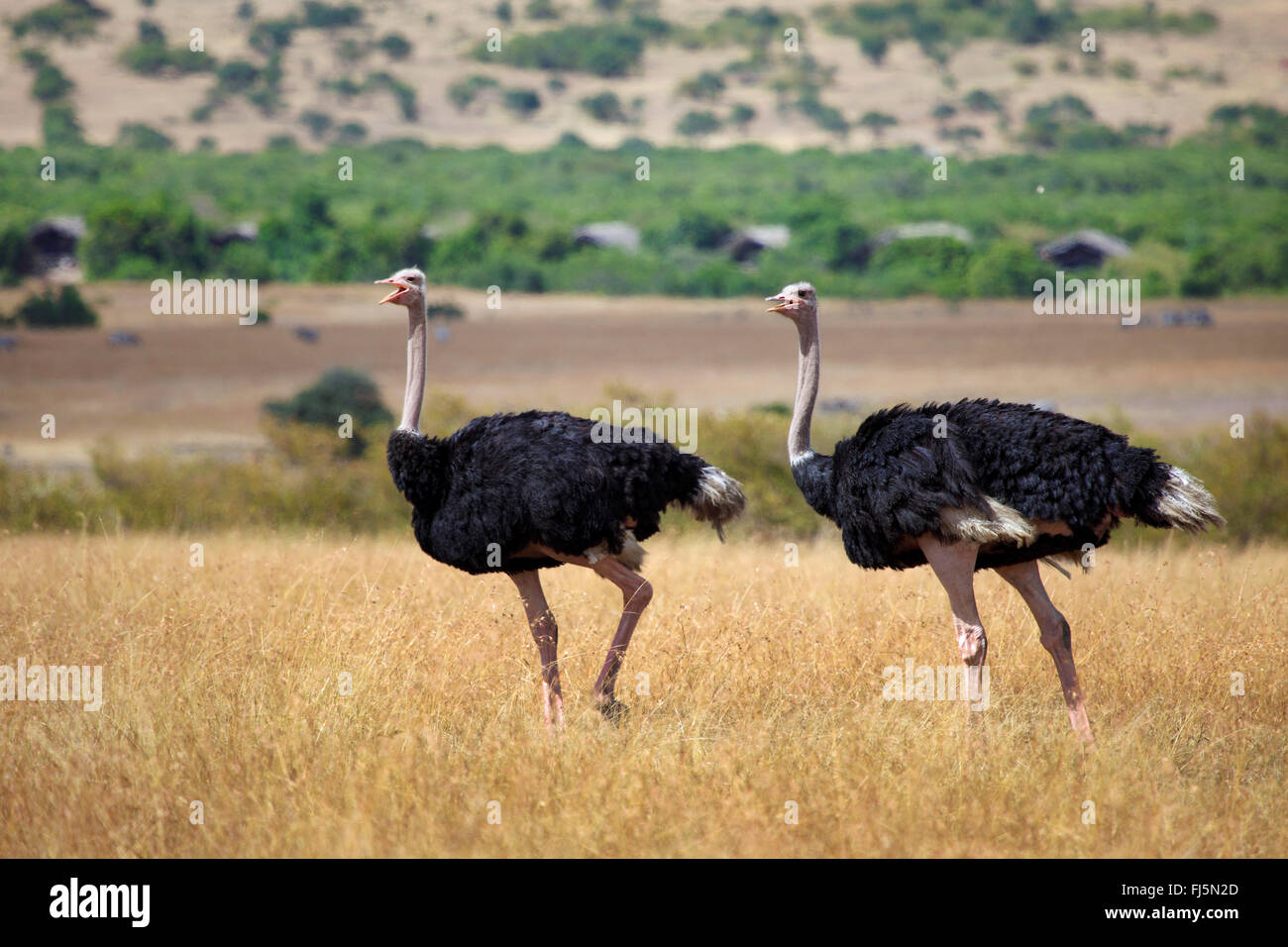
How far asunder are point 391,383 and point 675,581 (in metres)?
21.7

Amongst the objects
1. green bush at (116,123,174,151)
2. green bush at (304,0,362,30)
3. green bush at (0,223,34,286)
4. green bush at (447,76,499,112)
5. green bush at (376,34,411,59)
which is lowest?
green bush at (0,223,34,286)

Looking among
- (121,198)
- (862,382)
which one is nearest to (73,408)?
(862,382)

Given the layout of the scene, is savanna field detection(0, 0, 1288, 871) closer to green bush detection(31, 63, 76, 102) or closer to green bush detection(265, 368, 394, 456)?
green bush detection(265, 368, 394, 456)

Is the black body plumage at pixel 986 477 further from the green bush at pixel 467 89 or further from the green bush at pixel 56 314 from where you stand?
the green bush at pixel 467 89

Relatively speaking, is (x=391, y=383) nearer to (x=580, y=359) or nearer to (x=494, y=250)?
(x=580, y=359)

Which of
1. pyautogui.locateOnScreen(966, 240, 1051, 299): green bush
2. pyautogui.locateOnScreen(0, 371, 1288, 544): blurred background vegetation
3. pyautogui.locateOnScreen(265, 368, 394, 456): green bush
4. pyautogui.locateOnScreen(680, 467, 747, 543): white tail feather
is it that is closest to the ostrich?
pyautogui.locateOnScreen(680, 467, 747, 543): white tail feather

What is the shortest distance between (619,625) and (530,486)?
0.81 meters

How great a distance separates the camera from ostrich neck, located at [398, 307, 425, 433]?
709cm

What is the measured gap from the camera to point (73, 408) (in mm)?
28094

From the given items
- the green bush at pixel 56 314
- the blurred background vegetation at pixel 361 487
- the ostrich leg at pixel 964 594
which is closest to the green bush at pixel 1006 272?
the green bush at pixel 56 314

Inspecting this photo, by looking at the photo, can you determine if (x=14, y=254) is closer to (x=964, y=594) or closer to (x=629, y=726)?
(x=629, y=726)

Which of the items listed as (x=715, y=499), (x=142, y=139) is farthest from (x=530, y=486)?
(x=142, y=139)

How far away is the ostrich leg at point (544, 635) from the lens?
6.79 metres

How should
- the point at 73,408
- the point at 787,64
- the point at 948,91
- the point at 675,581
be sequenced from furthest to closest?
the point at 787,64 < the point at 948,91 < the point at 73,408 < the point at 675,581
